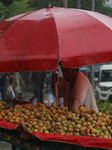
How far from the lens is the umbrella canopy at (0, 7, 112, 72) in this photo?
146 inches

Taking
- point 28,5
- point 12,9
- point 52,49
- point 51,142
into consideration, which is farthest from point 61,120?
point 28,5

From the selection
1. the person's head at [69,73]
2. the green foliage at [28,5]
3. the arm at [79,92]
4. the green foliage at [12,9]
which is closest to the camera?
the arm at [79,92]

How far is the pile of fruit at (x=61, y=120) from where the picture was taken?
12.1ft

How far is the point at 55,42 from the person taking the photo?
12.5ft

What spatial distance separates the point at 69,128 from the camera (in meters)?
3.69

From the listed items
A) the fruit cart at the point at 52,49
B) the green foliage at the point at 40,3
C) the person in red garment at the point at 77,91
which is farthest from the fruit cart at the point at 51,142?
the green foliage at the point at 40,3

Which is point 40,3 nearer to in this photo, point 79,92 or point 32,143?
point 79,92

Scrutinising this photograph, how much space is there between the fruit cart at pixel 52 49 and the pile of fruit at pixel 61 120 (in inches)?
7.6

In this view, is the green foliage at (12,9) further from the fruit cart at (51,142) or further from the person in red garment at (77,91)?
the fruit cart at (51,142)

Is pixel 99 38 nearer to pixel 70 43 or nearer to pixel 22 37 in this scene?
pixel 70 43

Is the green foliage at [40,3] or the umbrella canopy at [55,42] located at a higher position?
the umbrella canopy at [55,42]

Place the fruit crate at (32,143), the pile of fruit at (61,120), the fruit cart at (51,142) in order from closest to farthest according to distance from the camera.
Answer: the fruit cart at (51,142)
the fruit crate at (32,143)
the pile of fruit at (61,120)

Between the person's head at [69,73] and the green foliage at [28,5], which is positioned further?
the green foliage at [28,5]

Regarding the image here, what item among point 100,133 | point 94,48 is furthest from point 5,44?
point 100,133
